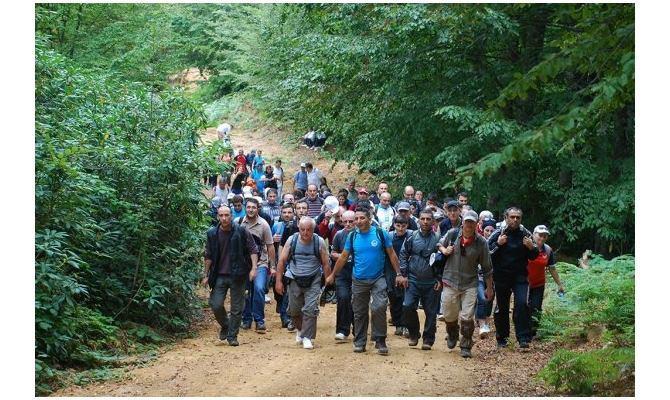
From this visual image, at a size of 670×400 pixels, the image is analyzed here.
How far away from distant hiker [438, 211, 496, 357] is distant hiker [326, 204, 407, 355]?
2.09 ft

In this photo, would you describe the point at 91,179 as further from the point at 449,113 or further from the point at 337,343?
the point at 449,113

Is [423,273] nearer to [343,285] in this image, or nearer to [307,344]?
[343,285]

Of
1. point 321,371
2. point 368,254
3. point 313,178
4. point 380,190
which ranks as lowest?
point 321,371

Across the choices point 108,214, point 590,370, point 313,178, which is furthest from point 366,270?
point 313,178

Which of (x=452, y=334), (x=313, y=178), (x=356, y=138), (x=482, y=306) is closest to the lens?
(x=452, y=334)

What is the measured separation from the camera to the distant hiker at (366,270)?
11.1m

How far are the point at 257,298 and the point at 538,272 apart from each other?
4222 mm

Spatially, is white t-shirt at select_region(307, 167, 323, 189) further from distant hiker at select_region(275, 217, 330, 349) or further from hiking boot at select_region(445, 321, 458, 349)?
hiking boot at select_region(445, 321, 458, 349)

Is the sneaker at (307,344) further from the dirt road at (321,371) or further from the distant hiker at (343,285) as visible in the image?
the distant hiker at (343,285)

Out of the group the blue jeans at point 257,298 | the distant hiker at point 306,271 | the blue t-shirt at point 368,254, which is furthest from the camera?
the blue jeans at point 257,298

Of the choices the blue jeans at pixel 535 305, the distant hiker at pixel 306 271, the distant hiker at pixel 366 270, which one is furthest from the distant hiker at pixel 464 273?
the distant hiker at pixel 306 271

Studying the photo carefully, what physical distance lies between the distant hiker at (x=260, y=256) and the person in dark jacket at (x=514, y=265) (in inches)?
130

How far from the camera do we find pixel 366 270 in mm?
11156

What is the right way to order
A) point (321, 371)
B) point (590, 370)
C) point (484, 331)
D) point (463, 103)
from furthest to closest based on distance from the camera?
point (463, 103), point (484, 331), point (321, 371), point (590, 370)
